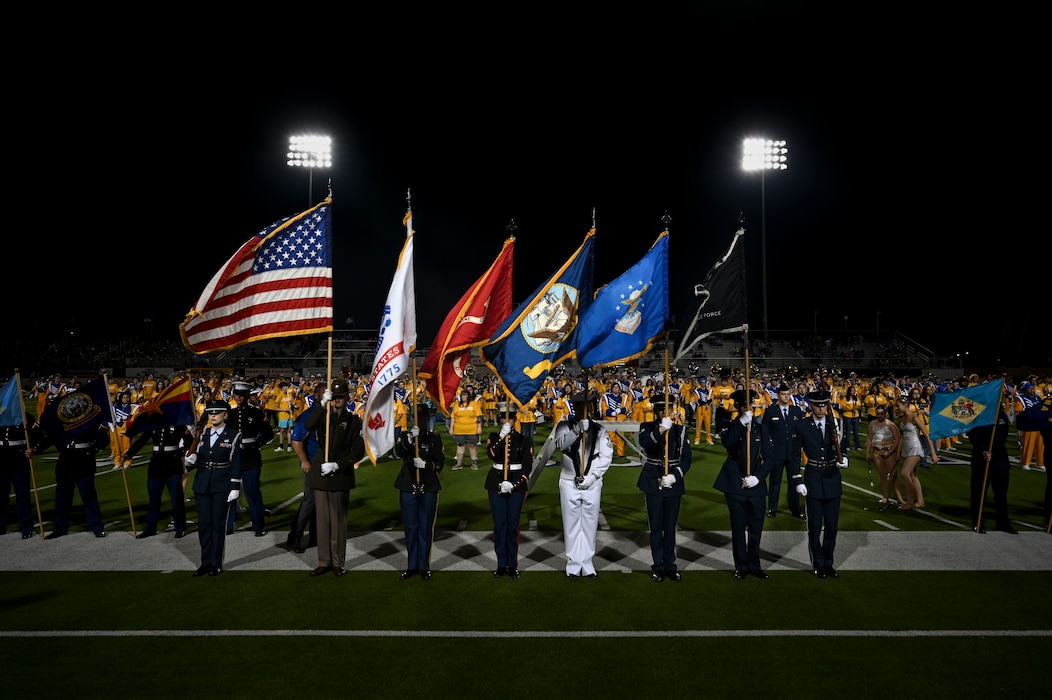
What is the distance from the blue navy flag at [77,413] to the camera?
9750mm

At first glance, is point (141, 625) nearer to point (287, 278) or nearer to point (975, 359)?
point (287, 278)

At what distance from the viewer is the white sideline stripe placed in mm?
6137

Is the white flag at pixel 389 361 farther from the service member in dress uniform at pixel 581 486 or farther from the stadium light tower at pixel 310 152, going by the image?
the stadium light tower at pixel 310 152

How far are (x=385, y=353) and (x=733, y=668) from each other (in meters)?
4.96

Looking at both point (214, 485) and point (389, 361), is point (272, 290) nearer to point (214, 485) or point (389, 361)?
point (389, 361)

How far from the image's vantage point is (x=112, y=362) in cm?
5194

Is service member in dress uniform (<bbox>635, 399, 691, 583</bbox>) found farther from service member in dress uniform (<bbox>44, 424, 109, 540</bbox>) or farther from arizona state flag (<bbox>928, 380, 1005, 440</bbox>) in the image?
service member in dress uniform (<bbox>44, 424, 109, 540</bbox>)

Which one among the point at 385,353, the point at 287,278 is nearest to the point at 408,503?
the point at 385,353

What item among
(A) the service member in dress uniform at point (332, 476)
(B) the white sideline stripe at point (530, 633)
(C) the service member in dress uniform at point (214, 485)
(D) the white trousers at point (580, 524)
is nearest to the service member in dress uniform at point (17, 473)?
(C) the service member in dress uniform at point (214, 485)

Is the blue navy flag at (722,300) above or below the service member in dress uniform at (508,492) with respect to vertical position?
above

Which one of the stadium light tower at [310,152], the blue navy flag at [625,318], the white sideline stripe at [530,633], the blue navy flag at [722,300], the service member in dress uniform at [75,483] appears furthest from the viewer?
the stadium light tower at [310,152]

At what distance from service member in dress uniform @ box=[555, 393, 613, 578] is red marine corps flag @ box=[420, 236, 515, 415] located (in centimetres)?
154

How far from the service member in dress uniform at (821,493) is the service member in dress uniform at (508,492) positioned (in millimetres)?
3569

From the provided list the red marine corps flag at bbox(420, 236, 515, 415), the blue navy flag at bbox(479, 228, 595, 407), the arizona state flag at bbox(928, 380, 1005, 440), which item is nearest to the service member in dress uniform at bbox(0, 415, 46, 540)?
the red marine corps flag at bbox(420, 236, 515, 415)
